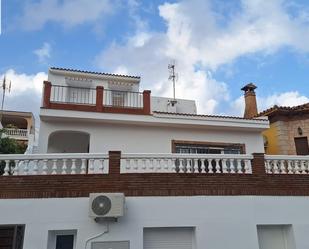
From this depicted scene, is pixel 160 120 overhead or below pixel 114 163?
overhead

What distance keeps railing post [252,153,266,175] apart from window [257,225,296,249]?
4.24ft

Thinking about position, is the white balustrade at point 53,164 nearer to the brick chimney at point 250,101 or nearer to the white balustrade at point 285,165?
the white balustrade at point 285,165

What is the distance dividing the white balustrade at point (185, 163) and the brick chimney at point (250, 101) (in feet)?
27.2

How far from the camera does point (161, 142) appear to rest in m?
11.4

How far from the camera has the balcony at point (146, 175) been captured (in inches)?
275

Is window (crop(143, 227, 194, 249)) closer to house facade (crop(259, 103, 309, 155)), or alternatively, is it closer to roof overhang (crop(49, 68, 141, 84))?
roof overhang (crop(49, 68, 141, 84))

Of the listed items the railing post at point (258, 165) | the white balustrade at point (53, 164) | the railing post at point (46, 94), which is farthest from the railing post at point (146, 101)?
the railing post at point (258, 165)

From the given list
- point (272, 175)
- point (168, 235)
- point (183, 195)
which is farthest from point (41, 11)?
point (272, 175)

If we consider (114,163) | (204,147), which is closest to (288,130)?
(204,147)

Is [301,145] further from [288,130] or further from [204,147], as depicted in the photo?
[204,147]

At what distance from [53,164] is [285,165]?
5.85 metres

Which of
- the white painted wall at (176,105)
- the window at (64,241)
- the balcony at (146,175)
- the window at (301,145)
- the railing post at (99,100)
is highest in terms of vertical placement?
the white painted wall at (176,105)

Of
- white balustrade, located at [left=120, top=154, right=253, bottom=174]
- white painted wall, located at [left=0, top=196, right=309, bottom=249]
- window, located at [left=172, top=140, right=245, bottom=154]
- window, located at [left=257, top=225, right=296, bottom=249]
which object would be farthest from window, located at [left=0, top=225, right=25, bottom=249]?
window, located at [left=172, top=140, right=245, bottom=154]

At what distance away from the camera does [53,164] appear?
23.8ft
